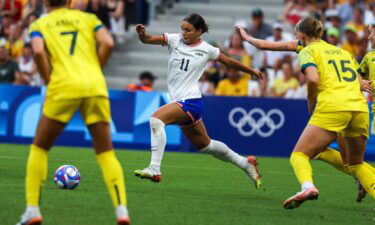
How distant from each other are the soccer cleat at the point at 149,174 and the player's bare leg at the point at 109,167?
339 cm

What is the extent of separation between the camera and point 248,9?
24.3m

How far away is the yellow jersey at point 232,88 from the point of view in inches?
767

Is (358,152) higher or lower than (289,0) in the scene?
higher

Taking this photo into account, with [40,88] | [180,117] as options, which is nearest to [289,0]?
[40,88]

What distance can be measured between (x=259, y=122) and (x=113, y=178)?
35.6 ft

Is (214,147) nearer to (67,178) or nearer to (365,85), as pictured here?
(67,178)

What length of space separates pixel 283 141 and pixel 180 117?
701 centimetres

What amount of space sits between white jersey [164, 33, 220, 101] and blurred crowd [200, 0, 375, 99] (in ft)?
24.2

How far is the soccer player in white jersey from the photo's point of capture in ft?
37.1

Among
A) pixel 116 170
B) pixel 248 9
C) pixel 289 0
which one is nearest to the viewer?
pixel 116 170

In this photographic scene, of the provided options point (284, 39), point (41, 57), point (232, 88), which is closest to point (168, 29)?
point (284, 39)

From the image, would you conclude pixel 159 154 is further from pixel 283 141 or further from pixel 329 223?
pixel 283 141

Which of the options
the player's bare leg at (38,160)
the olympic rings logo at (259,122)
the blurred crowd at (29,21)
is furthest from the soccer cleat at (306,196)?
the blurred crowd at (29,21)

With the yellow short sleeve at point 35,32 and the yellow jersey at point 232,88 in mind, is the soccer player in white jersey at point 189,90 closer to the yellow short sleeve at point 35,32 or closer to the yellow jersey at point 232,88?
the yellow short sleeve at point 35,32
